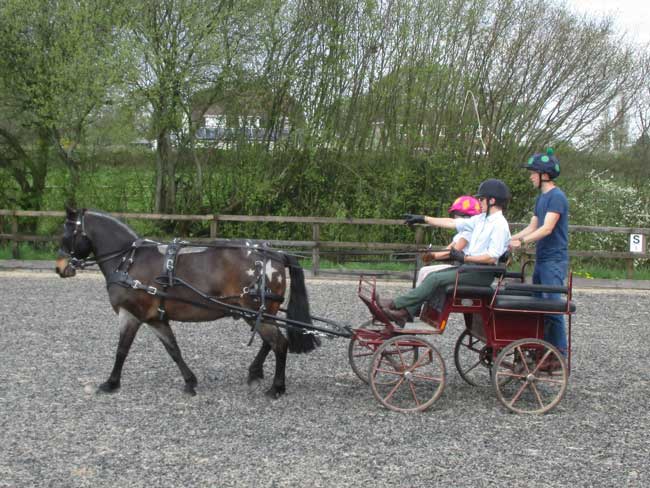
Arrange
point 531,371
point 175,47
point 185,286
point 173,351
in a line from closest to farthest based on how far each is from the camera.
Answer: point 531,371, point 185,286, point 173,351, point 175,47

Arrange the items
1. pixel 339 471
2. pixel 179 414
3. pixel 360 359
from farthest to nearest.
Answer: pixel 360 359, pixel 179 414, pixel 339 471

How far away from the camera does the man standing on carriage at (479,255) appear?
229 inches

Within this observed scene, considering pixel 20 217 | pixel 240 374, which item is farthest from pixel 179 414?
pixel 20 217

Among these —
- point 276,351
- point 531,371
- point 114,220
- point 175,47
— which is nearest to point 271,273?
point 276,351

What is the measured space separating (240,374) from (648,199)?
12.3 meters

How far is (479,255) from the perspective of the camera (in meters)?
5.84

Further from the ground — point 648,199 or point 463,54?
point 463,54

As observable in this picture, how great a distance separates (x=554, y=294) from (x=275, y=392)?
7.65 ft

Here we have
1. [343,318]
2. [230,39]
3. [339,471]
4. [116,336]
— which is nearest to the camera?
[339,471]

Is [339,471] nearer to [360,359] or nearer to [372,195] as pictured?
[360,359]

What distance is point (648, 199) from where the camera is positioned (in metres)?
16.4

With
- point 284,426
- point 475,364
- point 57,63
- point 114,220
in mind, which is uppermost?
point 57,63

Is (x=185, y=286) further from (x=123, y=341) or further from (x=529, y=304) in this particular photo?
(x=529, y=304)

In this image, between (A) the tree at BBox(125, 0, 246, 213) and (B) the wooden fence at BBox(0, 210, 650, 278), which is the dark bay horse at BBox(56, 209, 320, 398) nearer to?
(B) the wooden fence at BBox(0, 210, 650, 278)
